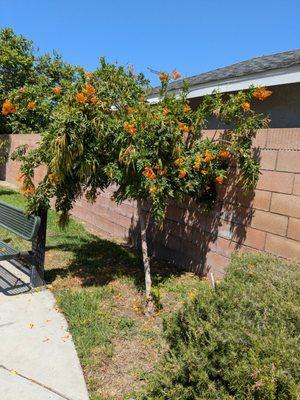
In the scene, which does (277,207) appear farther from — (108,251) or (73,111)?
(108,251)

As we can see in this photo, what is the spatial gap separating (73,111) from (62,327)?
7.37 feet

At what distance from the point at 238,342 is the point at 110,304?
9.11 feet

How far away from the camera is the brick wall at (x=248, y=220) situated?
4781 mm

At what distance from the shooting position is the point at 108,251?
7551 millimetres

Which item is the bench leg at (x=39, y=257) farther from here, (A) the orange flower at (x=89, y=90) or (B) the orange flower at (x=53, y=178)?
(A) the orange flower at (x=89, y=90)

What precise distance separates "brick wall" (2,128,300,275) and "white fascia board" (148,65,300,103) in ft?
2.09

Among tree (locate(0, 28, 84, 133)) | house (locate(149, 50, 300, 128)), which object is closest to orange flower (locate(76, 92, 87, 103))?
house (locate(149, 50, 300, 128))

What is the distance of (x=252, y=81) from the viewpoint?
5.64m

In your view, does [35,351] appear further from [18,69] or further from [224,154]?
[18,69]

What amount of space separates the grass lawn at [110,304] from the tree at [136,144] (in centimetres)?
40

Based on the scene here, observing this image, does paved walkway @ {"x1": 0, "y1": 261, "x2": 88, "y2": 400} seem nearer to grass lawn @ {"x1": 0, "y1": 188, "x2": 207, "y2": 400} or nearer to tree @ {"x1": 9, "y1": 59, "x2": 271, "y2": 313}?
grass lawn @ {"x1": 0, "y1": 188, "x2": 207, "y2": 400}

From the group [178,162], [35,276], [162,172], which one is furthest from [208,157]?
[35,276]

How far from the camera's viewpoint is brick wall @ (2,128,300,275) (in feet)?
15.7

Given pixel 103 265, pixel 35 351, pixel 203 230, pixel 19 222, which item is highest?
pixel 203 230
